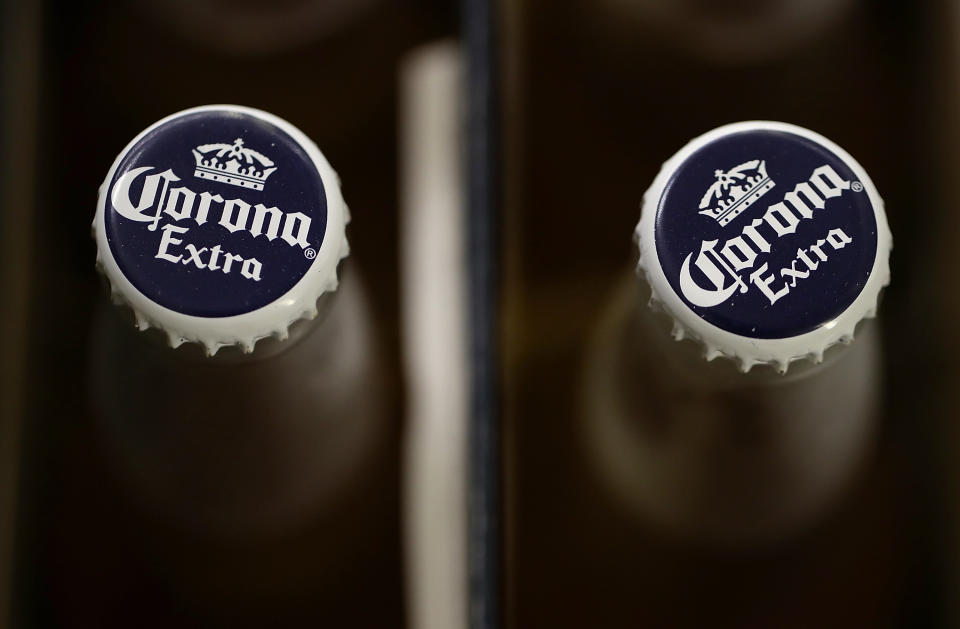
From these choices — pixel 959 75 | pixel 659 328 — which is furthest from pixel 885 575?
pixel 959 75

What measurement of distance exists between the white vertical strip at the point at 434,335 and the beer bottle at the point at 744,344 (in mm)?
87

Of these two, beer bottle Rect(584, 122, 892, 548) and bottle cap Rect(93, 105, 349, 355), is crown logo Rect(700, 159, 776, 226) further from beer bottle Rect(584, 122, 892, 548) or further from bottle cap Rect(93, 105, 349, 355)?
bottle cap Rect(93, 105, 349, 355)

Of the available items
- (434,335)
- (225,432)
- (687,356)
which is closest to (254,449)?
(225,432)

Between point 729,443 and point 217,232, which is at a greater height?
point 217,232

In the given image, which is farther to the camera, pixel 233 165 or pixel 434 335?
pixel 434 335

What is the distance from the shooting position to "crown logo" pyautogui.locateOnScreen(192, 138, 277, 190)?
0.50 metres

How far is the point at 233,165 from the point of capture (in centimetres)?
50

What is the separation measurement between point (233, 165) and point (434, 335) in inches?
6.8

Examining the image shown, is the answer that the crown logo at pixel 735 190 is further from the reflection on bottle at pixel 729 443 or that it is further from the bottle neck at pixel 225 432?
the bottle neck at pixel 225 432

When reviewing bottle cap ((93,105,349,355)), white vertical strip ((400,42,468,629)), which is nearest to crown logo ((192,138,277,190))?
bottle cap ((93,105,349,355))

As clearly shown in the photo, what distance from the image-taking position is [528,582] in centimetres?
60

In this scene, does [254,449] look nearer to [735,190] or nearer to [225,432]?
[225,432]

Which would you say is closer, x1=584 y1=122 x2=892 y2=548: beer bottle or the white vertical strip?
x1=584 y1=122 x2=892 y2=548: beer bottle

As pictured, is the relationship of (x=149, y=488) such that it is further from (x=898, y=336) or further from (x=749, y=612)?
(x=898, y=336)
